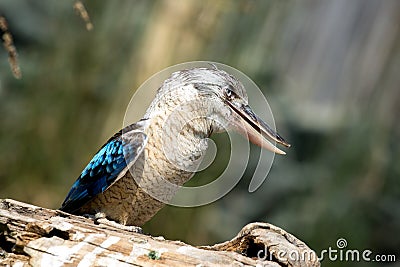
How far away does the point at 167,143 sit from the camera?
362cm

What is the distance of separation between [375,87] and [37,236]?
6393 millimetres

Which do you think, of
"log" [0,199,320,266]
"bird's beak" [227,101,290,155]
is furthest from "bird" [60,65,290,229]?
"log" [0,199,320,266]

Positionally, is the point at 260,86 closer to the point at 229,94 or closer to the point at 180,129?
the point at 229,94

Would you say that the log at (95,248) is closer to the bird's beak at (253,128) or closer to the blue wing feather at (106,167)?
the blue wing feather at (106,167)

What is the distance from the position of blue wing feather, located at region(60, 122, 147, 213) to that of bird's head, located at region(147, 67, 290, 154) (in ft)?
0.80

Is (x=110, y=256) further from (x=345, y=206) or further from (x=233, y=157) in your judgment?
(x=345, y=206)

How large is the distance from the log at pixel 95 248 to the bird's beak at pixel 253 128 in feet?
1.86

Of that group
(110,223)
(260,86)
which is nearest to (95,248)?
(110,223)

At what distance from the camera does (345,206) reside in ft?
25.9

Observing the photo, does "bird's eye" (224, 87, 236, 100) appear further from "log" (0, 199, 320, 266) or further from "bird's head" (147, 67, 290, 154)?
"log" (0, 199, 320, 266)

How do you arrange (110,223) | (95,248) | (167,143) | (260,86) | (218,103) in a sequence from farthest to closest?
(260,86)
(218,103)
(167,143)
(110,223)
(95,248)

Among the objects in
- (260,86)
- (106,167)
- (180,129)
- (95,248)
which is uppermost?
(260,86)

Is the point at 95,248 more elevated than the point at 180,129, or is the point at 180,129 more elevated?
the point at 180,129

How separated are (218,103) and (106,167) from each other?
0.63m
